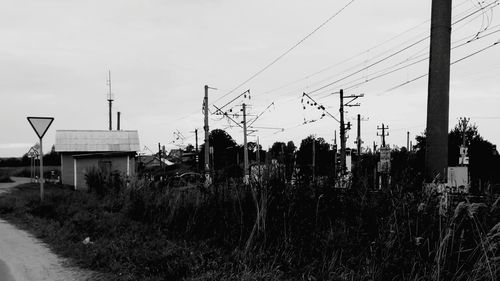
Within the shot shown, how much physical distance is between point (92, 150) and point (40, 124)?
92.9 ft

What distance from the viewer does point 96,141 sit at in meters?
44.7

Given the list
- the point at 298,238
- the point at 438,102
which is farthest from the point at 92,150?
the point at 298,238

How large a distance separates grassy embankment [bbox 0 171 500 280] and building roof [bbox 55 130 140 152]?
34.0 meters

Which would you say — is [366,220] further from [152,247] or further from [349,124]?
[349,124]

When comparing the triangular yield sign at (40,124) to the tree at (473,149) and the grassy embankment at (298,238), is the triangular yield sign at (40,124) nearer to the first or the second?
the grassy embankment at (298,238)

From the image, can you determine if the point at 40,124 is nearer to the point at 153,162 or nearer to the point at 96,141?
the point at 96,141

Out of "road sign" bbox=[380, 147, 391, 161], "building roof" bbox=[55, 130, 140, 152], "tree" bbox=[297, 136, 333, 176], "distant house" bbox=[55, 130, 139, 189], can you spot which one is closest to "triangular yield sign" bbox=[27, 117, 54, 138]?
"road sign" bbox=[380, 147, 391, 161]

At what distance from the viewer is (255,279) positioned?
225 inches

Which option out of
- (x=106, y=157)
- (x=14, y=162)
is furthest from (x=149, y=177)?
(x=14, y=162)

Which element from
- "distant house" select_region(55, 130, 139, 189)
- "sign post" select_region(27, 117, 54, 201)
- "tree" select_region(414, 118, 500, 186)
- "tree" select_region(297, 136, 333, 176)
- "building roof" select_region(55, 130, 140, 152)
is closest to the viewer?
"tree" select_region(297, 136, 333, 176)

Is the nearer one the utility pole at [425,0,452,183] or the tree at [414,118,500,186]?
the utility pole at [425,0,452,183]

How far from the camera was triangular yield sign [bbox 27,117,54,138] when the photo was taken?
16141 millimetres

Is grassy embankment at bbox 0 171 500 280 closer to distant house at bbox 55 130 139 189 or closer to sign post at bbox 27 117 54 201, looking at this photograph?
sign post at bbox 27 117 54 201

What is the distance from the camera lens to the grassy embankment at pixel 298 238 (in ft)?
15.9
